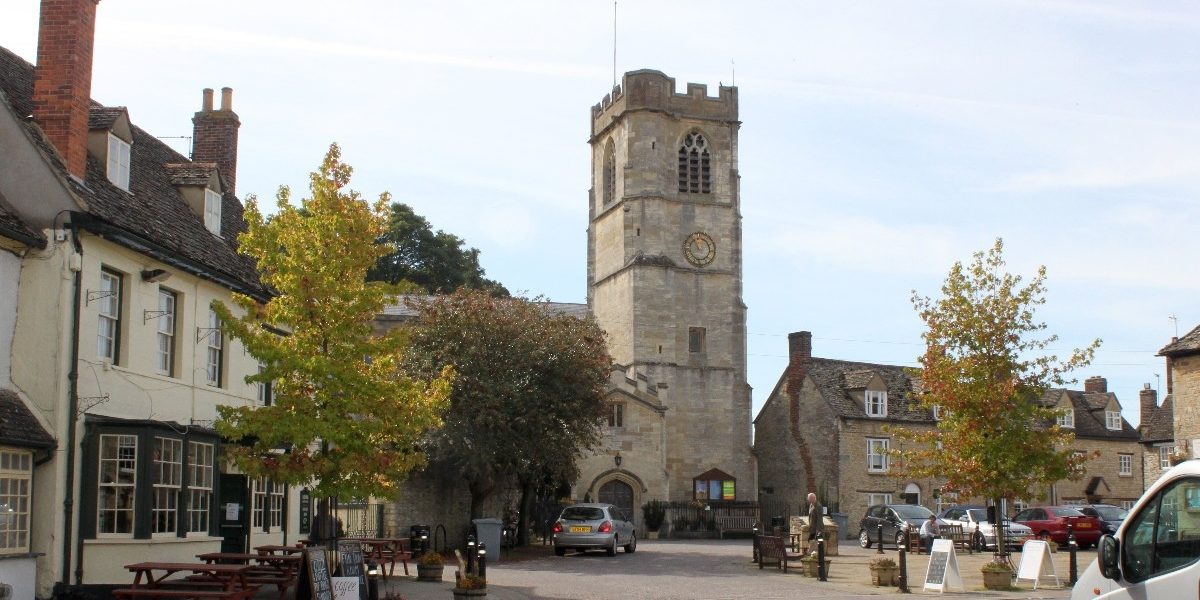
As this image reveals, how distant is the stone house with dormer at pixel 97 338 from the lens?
60.7 ft

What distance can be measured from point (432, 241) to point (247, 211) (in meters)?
56.0

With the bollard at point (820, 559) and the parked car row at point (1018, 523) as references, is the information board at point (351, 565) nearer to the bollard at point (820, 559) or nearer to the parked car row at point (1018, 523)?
the bollard at point (820, 559)

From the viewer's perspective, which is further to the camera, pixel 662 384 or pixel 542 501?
pixel 662 384

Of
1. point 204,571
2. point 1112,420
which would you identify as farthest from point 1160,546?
point 1112,420

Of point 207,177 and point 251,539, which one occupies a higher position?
point 207,177

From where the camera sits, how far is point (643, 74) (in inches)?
2721

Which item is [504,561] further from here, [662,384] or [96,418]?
[662,384]

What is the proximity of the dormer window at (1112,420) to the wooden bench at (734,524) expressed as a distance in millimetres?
19543

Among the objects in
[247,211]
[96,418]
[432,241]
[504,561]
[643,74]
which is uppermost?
[643,74]

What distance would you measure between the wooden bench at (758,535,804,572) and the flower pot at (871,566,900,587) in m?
4.38

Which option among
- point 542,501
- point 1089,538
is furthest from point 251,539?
point 1089,538

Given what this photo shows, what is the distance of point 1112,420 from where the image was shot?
63750mm

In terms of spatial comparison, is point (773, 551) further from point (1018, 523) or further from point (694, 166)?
point (694, 166)

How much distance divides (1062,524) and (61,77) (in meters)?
31.0
